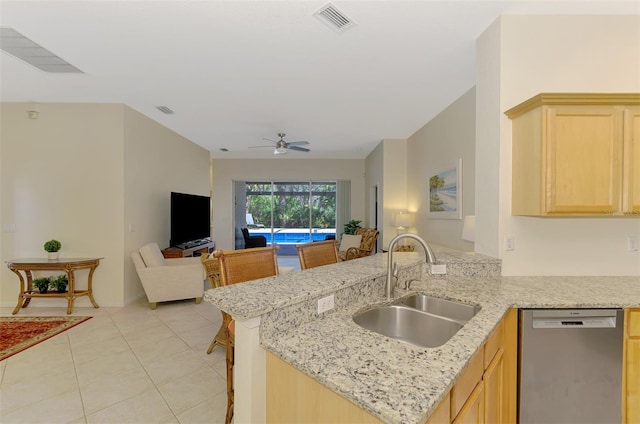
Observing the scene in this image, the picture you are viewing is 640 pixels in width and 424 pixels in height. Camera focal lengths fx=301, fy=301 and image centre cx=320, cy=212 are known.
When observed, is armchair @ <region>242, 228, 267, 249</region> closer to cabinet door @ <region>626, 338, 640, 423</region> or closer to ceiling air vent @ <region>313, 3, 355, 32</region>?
ceiling air vent @ <region>313, 3, 355, 32</region>

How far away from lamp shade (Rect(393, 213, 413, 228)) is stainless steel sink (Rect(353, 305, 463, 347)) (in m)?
3.86

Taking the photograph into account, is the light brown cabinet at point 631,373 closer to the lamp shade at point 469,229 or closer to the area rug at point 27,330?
the lamp shade at point 469,229

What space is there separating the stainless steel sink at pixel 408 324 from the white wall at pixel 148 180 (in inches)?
154

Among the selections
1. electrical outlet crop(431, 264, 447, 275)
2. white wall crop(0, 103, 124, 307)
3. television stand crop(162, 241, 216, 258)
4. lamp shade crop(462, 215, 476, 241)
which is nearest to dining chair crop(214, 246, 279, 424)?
electrical outlet crop(431, 264, 447, 275)

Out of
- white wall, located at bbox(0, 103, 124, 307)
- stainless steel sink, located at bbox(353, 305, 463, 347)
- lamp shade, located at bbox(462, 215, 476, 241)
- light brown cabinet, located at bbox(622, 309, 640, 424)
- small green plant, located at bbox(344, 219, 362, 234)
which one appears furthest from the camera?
small green plant, located at bbox(344, 219, 362, 234)

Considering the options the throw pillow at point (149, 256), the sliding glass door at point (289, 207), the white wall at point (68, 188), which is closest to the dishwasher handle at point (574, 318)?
the throw pillow at point (149, 256)

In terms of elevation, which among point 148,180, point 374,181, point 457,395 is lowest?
point 457,395

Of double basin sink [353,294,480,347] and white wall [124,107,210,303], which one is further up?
white wall [124,107,210,303]

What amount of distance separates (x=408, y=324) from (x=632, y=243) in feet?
6.17

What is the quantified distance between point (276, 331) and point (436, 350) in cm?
57

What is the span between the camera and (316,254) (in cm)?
239

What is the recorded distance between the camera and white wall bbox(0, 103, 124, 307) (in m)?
4.01

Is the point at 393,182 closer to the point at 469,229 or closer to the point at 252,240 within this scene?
the point at 469,229

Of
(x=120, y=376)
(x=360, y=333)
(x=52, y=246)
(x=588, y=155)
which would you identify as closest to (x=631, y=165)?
(x=588, y=155)
